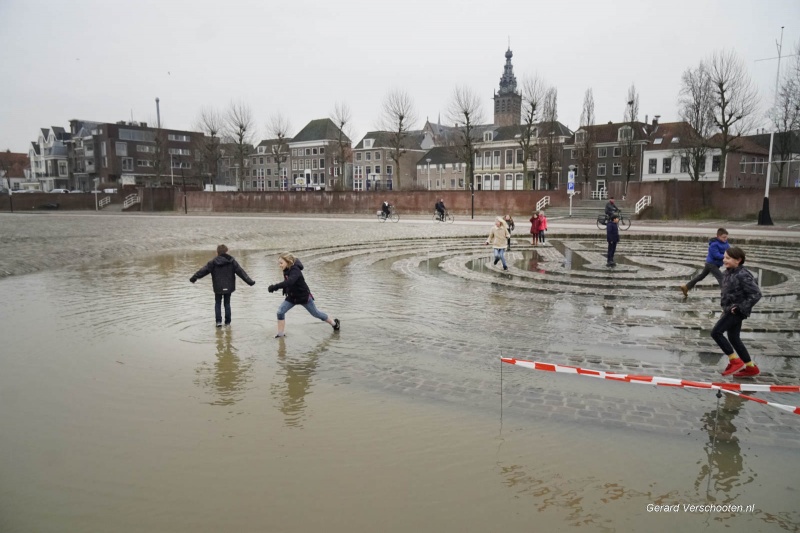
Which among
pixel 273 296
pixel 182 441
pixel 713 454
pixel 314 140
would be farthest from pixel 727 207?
pixel 314 140

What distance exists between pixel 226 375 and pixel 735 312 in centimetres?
646

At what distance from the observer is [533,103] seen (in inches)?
2215

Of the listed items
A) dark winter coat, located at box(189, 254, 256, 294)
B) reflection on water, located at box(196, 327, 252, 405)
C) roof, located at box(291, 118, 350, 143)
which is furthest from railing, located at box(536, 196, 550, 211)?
roof, located at box(291, 118, 350, 143)

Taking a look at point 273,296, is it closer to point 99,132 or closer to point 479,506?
point 479,506

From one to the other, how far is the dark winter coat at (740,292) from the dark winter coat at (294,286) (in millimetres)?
5871

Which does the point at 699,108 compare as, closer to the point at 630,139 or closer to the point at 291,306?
the point at 630,139

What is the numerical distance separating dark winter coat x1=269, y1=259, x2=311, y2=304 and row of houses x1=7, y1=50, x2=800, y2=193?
48.9 metres

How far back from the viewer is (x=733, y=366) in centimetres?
700

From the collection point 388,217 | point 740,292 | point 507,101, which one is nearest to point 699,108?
point 388,217

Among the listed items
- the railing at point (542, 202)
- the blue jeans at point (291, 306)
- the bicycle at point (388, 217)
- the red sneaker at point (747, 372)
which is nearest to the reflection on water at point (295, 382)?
the blue jeans at point (291, 306)

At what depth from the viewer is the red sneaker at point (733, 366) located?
6.94m

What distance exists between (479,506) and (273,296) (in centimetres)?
876

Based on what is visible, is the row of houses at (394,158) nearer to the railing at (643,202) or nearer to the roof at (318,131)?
the roof at (318,131)

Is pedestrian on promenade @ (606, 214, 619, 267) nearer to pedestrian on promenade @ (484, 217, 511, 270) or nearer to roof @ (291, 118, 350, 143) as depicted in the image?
pedestrian on promenade @ (484, 217, 511, 270)
